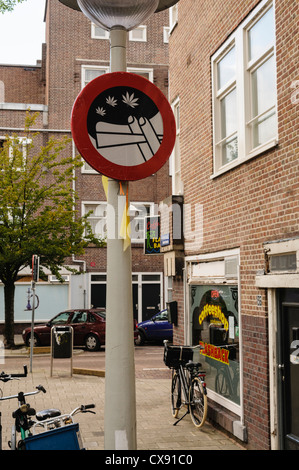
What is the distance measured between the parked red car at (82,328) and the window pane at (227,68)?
1263 cm

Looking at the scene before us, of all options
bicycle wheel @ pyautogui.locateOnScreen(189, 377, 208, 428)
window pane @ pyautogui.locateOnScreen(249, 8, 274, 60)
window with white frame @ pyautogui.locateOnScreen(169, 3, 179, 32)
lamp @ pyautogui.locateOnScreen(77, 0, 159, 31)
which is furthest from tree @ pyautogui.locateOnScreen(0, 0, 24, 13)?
lamp @ pyautogui.locateOnScreen(77, 0, 159, 31)

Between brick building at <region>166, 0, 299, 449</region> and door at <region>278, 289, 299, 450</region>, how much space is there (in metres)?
0.01

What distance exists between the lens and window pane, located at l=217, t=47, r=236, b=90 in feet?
25.9

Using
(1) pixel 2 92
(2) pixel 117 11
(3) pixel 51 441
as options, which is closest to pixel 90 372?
(3) pixel 51 441

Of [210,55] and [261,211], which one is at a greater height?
[210,55]

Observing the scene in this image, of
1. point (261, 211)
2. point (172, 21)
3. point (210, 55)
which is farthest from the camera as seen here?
point (172, 21)

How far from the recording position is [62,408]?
30.3ft

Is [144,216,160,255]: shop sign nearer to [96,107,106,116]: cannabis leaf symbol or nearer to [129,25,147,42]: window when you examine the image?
[96,107,106,116]: cannabis leaf symbol

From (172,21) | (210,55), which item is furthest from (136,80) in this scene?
(172,21)

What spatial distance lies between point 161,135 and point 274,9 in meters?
4.13

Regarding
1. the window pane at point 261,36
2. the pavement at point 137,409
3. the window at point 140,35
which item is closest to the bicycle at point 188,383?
the pavement at point 137,409

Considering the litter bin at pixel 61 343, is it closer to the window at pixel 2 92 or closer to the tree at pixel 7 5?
the tree at pixel 7 5

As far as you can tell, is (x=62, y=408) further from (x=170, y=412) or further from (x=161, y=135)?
(x=161, y=135)
